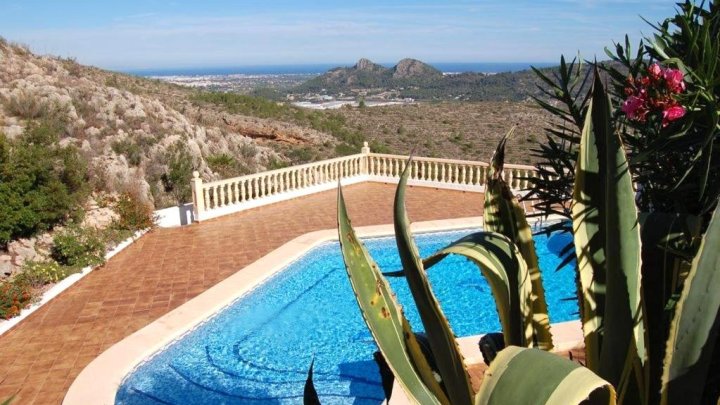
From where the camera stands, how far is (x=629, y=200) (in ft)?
5.00

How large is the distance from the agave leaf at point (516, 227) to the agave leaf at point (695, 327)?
21.5 inches

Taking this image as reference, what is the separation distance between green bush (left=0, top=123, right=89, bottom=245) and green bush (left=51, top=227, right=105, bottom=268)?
467mm

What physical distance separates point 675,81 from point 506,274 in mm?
1183

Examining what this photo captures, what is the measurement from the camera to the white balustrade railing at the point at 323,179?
36.8 feet

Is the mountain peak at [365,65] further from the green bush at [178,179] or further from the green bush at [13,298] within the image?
the green bush at [13,298]

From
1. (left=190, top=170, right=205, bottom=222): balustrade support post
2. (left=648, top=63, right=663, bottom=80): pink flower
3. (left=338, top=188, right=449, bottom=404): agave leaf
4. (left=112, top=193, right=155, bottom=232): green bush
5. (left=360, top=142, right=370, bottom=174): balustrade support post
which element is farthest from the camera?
(left=360, top=142, right=370, bottom=174): balustrade support post

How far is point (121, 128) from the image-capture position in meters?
15.8

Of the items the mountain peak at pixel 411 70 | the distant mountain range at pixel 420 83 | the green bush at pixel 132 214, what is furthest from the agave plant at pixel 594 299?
the mountain peak at pixel 411 70

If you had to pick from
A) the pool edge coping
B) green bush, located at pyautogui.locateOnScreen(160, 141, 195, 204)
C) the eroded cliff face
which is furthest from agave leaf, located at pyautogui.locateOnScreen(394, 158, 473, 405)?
green bush, located at pyautogui.locateOnScreen(160, 141, 195, 204)

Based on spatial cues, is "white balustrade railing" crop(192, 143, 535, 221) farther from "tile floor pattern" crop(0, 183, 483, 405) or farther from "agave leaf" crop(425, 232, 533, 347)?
"agave leaf" crop(425, 232, 533, 347)

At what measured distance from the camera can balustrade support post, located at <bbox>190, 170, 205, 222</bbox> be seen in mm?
10547

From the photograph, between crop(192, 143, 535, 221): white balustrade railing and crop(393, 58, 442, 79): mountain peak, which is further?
crop(393, 58, 442, 79): mountain peak

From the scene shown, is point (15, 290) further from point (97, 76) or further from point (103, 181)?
point (97, 76)

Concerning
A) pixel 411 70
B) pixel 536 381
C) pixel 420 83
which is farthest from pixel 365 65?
pixel 536 381
